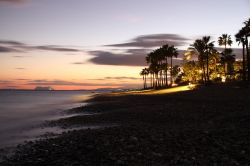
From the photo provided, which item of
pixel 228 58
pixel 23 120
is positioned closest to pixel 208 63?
pixel 228 58

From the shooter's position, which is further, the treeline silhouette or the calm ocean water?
the treeline silhouette

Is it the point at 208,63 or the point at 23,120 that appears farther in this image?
the point at 208,63

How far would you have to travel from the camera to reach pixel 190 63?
105 meters

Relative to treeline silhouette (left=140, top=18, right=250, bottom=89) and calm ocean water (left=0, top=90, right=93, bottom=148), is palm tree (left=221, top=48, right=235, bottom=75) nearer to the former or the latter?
treeline silhouette (left=140, top=18, right=250, bottom=89)

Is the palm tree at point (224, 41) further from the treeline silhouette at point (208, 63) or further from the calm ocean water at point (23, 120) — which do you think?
the calm ocean water at point (23, 120)

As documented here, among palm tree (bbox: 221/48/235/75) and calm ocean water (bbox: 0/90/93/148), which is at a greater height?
palm tree (bbox: 221/48/235/75)

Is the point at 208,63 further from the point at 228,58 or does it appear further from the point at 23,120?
the point at 23,120

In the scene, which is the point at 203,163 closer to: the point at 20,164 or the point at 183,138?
the point at 183,138

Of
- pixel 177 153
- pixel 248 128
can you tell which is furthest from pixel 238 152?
pixel 248 128

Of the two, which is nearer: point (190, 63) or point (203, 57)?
point (203, 57)

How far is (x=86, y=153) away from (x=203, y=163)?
16.4ft

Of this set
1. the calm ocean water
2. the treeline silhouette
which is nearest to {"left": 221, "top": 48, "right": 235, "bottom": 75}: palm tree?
the treeline silhouette

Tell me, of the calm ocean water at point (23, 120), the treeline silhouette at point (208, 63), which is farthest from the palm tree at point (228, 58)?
the calm ocean water at point (23, 120)

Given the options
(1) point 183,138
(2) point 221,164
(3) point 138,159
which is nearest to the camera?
(2) point 221,164
